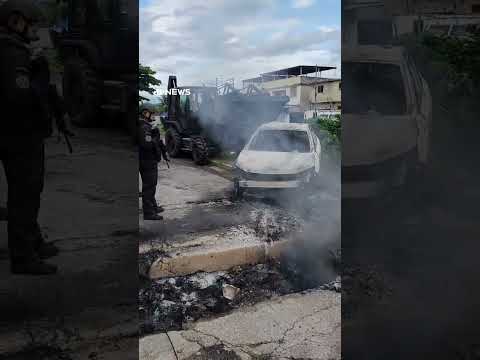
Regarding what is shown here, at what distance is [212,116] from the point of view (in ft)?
11.0

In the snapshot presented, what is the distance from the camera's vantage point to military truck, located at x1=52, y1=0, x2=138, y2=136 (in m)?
2.64

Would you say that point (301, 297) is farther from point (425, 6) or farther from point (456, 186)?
point (425, 6)

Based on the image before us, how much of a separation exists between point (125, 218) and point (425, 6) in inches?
106

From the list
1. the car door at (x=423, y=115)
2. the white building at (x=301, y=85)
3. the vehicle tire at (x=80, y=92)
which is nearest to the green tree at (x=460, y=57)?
the car door at (x=423, y=115)

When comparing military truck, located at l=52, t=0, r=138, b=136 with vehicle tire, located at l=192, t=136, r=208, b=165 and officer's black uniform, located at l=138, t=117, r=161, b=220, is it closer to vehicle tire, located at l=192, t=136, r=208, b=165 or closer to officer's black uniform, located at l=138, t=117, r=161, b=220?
officer's black uniform, located at l=138, t=117, r=161, b=220

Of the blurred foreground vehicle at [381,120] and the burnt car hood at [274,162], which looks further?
the burnt car hood at [274,162]

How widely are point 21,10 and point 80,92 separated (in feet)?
1.79

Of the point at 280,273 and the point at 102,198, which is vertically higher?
the point at 102,198

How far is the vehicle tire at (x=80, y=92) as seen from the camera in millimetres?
2602

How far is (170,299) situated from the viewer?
3469mm

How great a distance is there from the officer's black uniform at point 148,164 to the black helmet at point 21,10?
2.91 ft

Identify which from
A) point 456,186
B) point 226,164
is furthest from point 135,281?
point 456,186

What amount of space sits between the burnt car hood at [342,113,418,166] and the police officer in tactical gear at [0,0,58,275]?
6.61 feet

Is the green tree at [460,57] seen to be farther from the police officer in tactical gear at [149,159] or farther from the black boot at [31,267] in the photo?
the black boot at [31,267]
